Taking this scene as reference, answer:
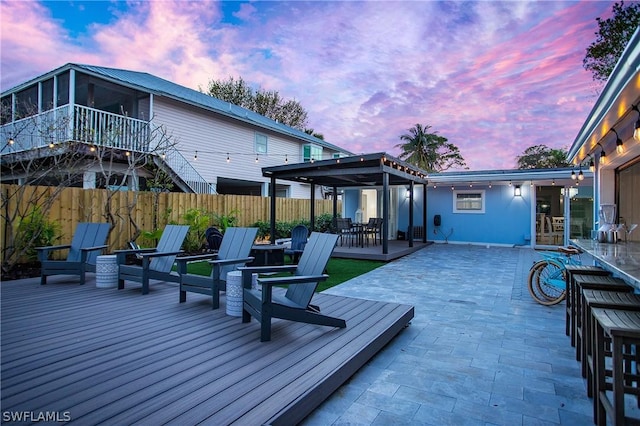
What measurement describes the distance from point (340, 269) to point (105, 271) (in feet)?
16.1

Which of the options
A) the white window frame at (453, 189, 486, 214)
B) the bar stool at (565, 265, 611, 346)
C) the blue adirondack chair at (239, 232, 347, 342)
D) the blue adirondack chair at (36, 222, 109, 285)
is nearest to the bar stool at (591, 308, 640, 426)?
the bar stool at (565, 265, 611, 346)

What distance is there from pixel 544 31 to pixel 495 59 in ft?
5.28

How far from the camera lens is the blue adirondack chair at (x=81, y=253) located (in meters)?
5.20

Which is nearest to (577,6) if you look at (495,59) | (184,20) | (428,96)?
(495,59)

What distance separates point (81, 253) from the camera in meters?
5.23

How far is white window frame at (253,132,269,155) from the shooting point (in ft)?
54.7

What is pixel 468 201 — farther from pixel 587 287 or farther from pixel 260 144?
pixel 587 287

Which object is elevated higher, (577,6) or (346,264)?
(577,6)

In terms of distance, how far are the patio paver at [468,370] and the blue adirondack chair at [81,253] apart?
3.91 meters

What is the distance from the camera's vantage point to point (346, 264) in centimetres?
895

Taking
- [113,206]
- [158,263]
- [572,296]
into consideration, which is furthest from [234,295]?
[113,206]

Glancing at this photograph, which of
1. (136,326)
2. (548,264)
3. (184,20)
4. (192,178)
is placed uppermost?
(184,20)

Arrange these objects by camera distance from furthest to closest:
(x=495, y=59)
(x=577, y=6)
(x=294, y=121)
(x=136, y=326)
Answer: (x=294, y=121) < (x=495, y=59) < (x=577, y=6) < (x=136, y=326)

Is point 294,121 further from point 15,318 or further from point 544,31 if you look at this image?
point 15,318
